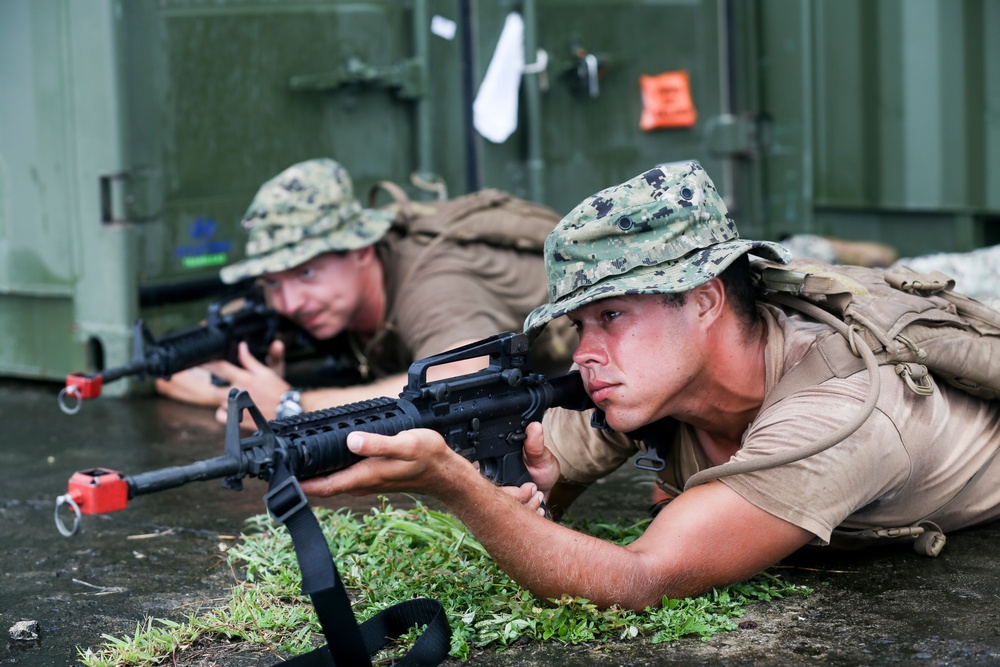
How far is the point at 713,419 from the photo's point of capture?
3109mm

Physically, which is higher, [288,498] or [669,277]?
[669,277]

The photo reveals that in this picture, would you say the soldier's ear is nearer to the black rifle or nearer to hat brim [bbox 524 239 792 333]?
hat brim [bbox 524 239 792 333]

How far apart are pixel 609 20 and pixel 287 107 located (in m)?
1.86

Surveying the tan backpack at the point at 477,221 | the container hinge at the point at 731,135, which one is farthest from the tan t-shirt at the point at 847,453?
the container hinge at the point at 731,135

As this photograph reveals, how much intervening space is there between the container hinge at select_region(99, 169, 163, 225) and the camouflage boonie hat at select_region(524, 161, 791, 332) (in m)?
3.14

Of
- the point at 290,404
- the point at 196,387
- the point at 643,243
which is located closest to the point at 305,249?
the point at 290,404

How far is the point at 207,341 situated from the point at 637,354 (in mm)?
2735

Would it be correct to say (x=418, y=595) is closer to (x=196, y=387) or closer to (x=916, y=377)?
(x=916, y=377)

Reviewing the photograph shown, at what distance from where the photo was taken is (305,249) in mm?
5062

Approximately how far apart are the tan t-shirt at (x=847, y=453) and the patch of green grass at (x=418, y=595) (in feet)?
0.86

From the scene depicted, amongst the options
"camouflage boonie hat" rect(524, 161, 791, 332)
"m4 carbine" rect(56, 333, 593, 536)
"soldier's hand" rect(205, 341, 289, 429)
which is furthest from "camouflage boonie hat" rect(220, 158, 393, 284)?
"camouflage boonie hat" rect(524, 161, 791, 332)

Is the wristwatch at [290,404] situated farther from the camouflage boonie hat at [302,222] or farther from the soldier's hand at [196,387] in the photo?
the soldier's hand at [196,387]

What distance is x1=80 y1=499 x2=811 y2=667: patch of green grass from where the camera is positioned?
2818 mm

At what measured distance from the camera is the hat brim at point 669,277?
110 inches
